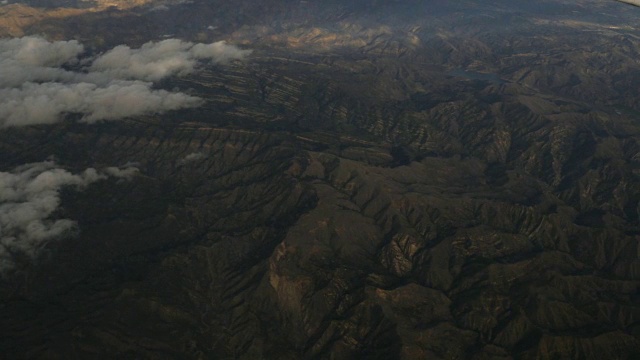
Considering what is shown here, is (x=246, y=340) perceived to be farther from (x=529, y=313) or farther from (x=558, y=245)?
(x=558, y=245)

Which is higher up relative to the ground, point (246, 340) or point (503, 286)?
point (503, 286)

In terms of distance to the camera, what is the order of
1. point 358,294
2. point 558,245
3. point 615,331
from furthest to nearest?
1. point 558,245
2. point 358,294
3. point 615,331

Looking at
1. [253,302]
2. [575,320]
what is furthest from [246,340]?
[575,320]

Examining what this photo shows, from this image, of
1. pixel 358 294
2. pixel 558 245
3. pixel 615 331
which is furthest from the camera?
pixel 558 245

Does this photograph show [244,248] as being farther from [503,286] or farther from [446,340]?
[503,286]

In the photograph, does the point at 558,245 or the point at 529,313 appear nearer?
the point at 529,313

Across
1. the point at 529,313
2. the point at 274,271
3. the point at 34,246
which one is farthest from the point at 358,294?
the point at 34,246

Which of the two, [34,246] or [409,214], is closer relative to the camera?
[34,246]

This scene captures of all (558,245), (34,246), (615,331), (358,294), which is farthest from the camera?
(558,245)

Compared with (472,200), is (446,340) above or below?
below
